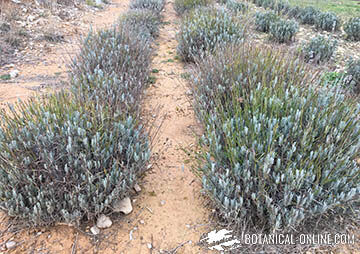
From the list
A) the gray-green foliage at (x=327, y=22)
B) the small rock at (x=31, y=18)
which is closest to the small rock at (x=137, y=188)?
the small rock at (x=31, y=18)

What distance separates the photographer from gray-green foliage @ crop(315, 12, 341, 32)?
24.2 ft

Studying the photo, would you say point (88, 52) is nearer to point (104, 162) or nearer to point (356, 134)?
point (104, 162)

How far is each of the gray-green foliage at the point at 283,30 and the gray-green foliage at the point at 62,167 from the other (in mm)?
5169

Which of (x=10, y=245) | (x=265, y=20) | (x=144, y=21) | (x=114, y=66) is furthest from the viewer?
(x=265, y=20)

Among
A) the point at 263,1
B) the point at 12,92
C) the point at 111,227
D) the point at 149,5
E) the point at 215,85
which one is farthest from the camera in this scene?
the point at 263,1

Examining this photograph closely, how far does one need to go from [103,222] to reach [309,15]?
8.29m

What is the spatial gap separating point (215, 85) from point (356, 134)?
1558mm

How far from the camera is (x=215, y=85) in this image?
10.8ft

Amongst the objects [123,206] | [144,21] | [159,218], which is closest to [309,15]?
[144,21]

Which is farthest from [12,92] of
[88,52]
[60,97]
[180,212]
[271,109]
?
[271,109]

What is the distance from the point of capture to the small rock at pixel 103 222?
2276 mm

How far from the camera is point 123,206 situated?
94.7 inches

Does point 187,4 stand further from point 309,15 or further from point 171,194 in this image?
point 171,194

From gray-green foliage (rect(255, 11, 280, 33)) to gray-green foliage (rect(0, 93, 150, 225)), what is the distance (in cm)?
592
